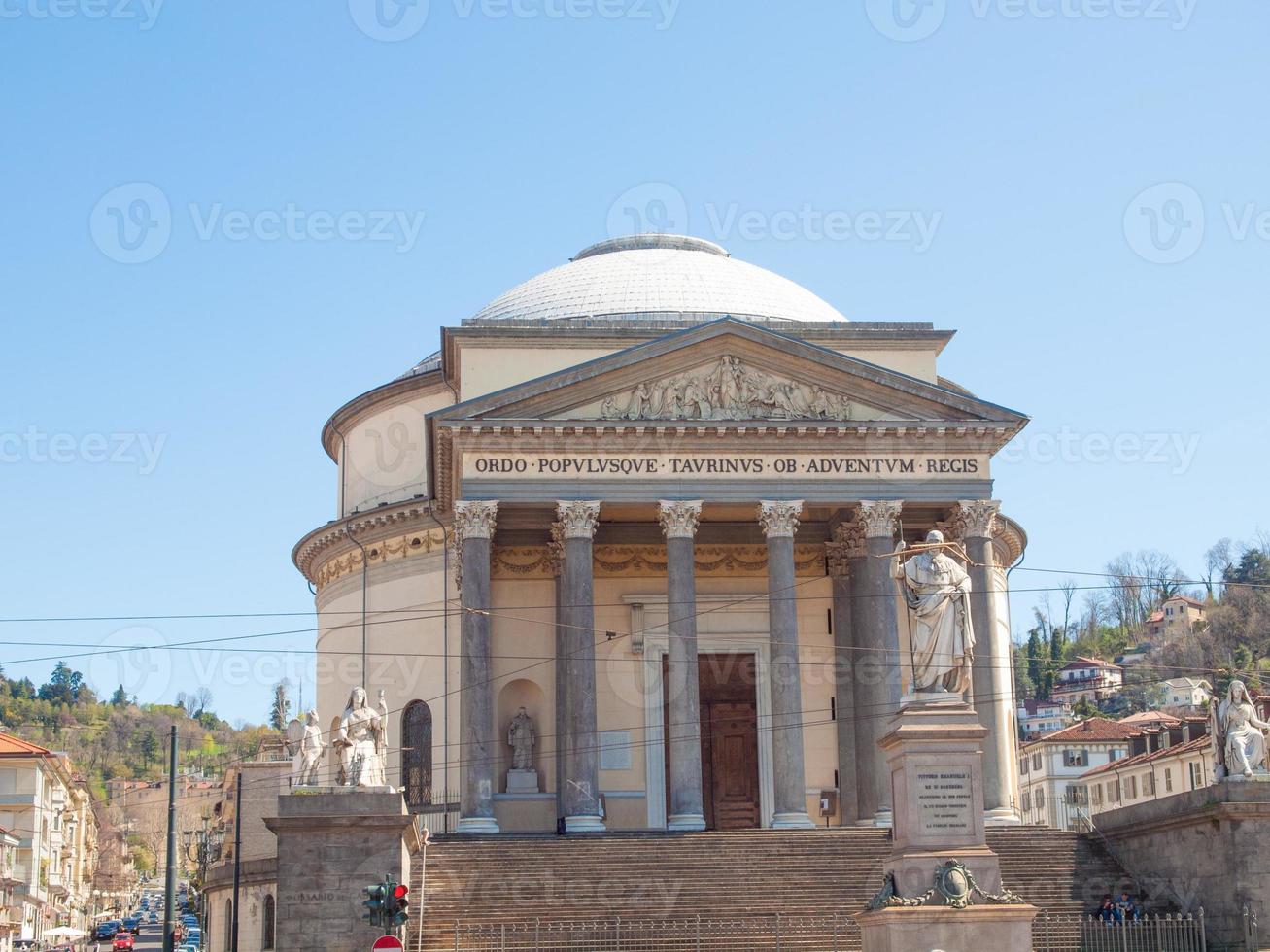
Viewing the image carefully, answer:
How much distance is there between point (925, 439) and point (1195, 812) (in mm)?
11861

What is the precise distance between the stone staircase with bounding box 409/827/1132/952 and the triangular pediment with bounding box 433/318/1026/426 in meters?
9.93

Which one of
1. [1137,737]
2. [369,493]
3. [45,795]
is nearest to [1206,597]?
[1137,737]

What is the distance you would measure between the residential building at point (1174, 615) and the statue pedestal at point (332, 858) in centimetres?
12981

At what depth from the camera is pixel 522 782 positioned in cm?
4294

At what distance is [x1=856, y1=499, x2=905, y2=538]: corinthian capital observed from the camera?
4028 centimetres

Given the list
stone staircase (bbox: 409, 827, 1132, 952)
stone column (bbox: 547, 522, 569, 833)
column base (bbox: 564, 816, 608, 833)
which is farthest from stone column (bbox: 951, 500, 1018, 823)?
stone column (bbox: 547, 522, 569, 833)

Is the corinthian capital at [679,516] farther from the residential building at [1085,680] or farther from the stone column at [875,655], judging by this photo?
the residential building at [1085,680]

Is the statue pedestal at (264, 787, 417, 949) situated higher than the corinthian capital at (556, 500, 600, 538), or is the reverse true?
the corinthian capital at (556, 500, 600, 538)

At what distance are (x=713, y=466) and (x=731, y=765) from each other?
374 inches

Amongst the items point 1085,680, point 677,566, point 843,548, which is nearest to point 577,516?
point 677,566

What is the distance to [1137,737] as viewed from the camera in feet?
265

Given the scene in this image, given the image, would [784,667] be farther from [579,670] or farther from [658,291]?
[658,291]

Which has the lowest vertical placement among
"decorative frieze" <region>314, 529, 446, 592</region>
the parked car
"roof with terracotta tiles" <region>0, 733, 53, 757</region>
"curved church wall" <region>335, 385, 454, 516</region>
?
the parked car

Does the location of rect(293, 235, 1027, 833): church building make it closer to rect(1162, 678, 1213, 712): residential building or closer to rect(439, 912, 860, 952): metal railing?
rect(439, 912, 860, 952): metal railing
